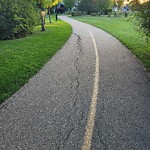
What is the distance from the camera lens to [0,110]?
7.12 m

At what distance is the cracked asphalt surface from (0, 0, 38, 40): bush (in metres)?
12.3

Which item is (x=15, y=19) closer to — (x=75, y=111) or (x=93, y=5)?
(x=75, y=111)

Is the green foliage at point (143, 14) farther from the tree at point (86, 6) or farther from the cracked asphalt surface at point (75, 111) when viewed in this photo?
the tree at point (86, 6)

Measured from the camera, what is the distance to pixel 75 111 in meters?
6.97

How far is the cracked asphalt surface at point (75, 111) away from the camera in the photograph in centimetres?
549

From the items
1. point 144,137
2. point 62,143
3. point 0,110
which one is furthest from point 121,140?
point 0,110

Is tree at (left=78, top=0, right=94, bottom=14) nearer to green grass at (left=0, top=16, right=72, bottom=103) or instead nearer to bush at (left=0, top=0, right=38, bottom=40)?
bush at (left=0, top=0, right=38, bottom=40)

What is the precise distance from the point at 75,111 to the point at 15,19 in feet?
58.6

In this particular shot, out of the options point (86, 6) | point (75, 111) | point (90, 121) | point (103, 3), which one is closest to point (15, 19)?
point (75, 111)

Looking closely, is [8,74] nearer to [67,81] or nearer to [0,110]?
[67,81]

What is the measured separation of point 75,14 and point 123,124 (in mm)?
75376

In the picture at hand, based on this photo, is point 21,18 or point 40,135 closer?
point 40,135

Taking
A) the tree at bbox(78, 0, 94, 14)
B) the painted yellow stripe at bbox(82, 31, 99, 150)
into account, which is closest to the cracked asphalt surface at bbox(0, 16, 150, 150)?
the painted yellow stripe at bbox(82, 31, 99, 150)

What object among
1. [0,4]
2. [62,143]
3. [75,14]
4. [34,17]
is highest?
[62,143]
